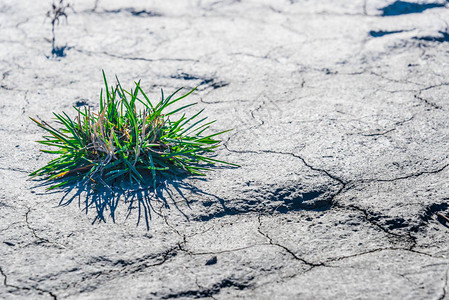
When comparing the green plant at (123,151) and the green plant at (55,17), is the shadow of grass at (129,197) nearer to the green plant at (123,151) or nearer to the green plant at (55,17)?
the green plant at (123,151)

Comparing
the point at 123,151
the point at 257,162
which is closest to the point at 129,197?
the point at 123,151

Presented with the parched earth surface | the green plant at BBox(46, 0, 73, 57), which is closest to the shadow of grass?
the parched earth surface

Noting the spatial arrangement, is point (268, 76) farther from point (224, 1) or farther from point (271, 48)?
point (224, 1)

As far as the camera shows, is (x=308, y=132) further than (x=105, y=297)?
Yes

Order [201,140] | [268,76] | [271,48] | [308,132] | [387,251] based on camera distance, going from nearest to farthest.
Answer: [387,251], [201,140], [308,132], [268,76], [271,48]

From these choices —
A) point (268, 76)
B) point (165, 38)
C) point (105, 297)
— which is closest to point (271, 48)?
point (268, 76)

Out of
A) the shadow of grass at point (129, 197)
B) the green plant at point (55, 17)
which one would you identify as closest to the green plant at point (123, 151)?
the shadow of grass at point (129, 197)

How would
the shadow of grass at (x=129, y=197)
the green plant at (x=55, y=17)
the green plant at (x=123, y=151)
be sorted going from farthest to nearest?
the green plant at (x=55, y=17) < the green plant at (x=123, y=151) < the shadow of grass at (x=129, y=197)

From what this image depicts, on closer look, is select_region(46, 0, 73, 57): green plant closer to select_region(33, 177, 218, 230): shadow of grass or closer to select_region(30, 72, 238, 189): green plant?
select_region(30, 72, 238, 189): green plant
